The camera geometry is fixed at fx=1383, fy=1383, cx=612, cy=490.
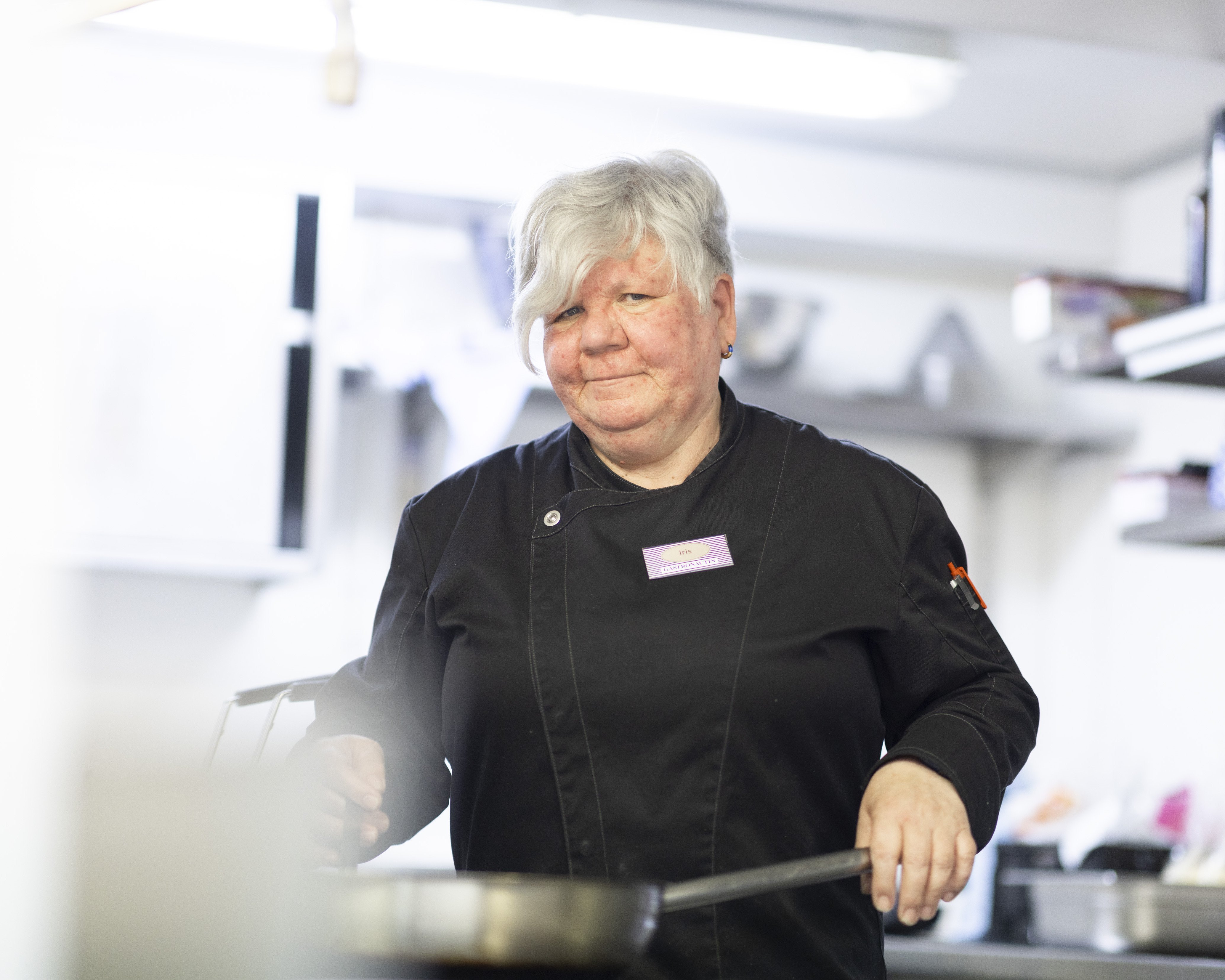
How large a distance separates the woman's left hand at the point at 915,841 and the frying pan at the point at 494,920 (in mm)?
275

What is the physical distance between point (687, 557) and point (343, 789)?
14.3 inches

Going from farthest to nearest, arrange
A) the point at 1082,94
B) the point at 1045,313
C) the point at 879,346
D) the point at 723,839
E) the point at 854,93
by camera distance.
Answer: the point at 879,346, the point at 1082,94, the point at 854,93, the point at 1045,313, the point at 723,839

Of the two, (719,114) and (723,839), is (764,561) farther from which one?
(719,114)

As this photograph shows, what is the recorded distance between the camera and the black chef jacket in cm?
113

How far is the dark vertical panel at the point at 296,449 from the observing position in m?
2.88

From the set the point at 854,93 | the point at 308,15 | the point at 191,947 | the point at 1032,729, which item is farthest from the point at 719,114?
the point at 191,947

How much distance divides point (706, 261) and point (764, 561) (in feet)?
0.91

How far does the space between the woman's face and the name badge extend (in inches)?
3.8

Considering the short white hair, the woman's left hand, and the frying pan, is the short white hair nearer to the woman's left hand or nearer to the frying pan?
the woman's left hand

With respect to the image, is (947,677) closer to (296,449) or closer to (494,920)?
(494,920)

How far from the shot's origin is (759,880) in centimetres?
85

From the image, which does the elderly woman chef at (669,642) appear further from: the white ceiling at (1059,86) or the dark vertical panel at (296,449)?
the dark vertical panel at (296,449)

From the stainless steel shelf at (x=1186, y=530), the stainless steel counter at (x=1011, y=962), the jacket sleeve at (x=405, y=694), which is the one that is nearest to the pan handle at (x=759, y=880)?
the jacket sleeve at (x=405, y=694)

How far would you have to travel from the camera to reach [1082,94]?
318 cm
